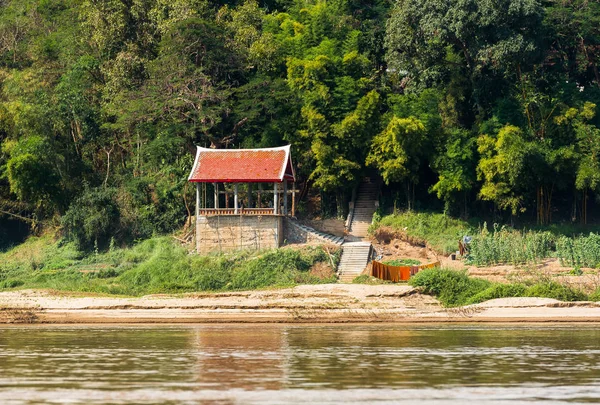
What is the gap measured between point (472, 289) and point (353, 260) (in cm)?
795

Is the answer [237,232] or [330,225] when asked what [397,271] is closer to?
[237,232]

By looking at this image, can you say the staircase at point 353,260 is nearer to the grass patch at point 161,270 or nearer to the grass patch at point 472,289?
the grass patch at point 161,270

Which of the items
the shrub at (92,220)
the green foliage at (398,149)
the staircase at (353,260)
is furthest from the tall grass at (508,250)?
the shrub at (92,220)

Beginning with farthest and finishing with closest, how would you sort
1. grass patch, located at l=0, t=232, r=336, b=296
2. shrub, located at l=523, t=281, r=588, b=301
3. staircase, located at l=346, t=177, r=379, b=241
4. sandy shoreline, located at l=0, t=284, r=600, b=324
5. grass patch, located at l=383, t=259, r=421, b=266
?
staircase, located at l=346, t=177, r=379, b=241 < grass patch, located at l=383, t=259, r=421, b=266 < grass patch, located at l=0, t=232, r=336, b=296 < shrub, located at l=523, t=281, r=588, b=301 < sandy shoreline, located at l=0, t=284, r=600, b=324

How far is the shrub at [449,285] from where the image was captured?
37438 mm

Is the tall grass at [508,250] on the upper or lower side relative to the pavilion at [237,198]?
lower

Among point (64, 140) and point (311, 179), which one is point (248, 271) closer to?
point (311, 179)

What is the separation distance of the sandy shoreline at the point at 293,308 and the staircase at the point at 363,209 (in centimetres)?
959

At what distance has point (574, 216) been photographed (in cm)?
4859

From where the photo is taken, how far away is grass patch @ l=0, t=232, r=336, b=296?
42781mm

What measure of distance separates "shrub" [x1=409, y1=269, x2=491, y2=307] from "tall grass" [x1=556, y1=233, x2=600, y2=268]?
4.49 metres

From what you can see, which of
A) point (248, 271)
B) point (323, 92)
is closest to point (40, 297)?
point (248, 271)

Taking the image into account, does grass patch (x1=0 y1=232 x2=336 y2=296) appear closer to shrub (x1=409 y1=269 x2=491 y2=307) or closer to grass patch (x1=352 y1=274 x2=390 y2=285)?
grass patch (x1=352 y1=274 x2=390 y2=285)

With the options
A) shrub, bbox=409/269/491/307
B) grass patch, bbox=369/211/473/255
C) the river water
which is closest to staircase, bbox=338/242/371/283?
grass patch, bbox=369/211/473/255
